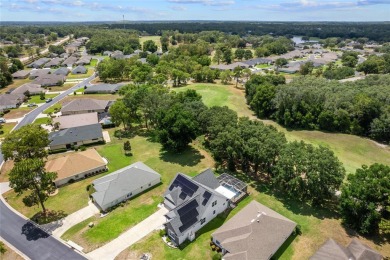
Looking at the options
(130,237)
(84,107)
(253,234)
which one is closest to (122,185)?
(130,237)

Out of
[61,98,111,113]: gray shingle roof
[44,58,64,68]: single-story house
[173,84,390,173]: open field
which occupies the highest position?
[44,58,64,68]: single-story house

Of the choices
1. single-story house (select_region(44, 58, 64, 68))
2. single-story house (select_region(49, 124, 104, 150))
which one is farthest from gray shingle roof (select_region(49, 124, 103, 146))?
single-story house (select_region(44, 58, 64, 68))

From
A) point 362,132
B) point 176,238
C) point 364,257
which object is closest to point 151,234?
point 176,238

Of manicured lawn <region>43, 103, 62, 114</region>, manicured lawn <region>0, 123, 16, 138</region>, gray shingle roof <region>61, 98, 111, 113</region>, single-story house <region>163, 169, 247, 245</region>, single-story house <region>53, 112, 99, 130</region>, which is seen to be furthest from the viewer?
manicured lawn <region>43, 103, 62, 114</region>

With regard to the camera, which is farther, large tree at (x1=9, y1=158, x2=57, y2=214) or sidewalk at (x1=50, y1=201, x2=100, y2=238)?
sidewalk at (x1=50, y1=201, x2=100, y2=238)

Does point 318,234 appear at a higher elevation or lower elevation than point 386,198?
lower

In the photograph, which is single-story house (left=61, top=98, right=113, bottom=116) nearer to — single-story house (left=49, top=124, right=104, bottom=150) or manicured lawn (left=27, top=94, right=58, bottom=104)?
manicured lawn (left=27, top=94, right=58, bottom=104)

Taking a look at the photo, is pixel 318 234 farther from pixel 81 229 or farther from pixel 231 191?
pixel 81 229
